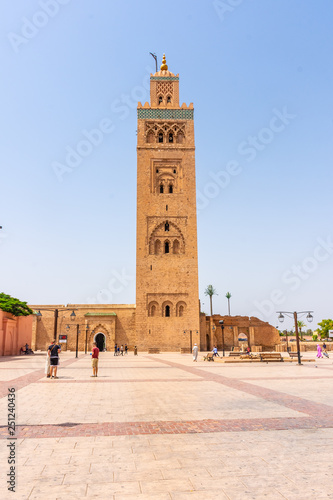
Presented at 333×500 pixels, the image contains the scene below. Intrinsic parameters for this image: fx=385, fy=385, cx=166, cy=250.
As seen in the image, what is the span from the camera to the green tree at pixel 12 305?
27.4m

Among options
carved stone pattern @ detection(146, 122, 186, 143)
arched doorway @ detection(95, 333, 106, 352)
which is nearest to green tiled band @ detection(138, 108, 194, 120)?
carved stone pattern @ detection(146, 122, 186, 143)

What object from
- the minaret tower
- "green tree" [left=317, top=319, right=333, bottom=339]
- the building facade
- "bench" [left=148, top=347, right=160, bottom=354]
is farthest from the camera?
"green tree" [left=317, top=319, right=333, bottom=339]

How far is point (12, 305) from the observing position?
92.4ft

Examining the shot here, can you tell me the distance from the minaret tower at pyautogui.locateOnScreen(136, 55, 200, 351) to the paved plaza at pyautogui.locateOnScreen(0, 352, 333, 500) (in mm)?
29224

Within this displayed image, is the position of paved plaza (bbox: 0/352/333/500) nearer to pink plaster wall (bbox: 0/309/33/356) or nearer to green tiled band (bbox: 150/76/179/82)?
pink plaster wall (bbox: 0/309/33/356)

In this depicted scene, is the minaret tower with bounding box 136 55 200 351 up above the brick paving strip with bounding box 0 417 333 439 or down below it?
above

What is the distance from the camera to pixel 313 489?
11.2ft

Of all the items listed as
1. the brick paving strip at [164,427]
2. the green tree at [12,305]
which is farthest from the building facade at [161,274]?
the brick paving strip at [164,427]

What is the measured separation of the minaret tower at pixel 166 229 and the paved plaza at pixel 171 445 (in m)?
29.2

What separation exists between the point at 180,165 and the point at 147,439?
38975 millimetres

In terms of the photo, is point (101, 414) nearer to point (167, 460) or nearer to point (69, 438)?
point (69, 438)

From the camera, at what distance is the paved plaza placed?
346 centimetres

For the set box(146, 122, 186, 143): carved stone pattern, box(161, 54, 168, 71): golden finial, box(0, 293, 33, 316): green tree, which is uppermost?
box(161, 54, 168, 71): golden finial

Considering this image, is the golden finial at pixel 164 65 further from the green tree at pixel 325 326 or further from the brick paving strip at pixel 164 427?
the brick paving strip at pixel 164 427
